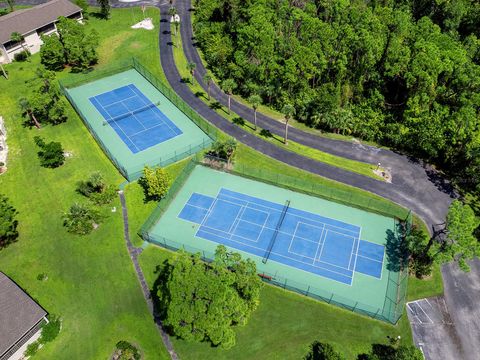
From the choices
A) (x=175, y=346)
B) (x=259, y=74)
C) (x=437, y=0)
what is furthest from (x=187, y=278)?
(x=437, y=0)

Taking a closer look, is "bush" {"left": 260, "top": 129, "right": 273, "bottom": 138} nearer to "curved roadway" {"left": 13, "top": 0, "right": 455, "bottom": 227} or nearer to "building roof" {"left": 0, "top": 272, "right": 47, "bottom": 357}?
"curved roadway" {"left": 13, "top": 0, "right": 455, "bottom": 227}

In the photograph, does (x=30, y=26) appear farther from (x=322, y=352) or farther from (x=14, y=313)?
(x=322, y=352)

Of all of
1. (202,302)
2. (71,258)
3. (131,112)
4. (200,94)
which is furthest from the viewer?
(200,94)

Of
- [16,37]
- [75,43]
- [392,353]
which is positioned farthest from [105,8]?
[392,353]

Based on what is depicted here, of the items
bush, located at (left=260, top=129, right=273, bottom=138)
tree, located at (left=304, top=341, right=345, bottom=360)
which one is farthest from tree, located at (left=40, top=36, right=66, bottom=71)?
tree, located at (left=304, top=341, right=345, bottom=360)

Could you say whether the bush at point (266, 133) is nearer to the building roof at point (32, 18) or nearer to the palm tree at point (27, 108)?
the palm tree at point (27, 108)

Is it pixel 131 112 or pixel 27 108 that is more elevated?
pixel 27 108
